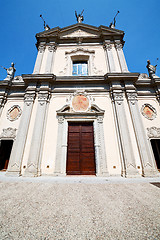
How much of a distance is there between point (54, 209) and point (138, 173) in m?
4.83

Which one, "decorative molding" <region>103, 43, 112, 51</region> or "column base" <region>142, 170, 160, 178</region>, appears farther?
"decorative molding" <region>103, 43, 112, 51</region>

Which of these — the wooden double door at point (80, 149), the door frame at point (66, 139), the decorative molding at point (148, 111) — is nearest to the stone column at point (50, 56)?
the door frame at point (66, 139)

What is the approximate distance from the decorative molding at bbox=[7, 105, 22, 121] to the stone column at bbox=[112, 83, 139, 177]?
23.0 ft

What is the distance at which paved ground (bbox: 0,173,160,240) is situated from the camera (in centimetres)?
157

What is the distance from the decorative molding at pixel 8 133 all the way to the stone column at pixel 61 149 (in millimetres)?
3187

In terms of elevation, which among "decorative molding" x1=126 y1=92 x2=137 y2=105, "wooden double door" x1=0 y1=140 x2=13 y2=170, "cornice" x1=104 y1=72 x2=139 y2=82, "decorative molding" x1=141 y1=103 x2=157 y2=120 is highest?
"cornice" x1=104 y1=72 x2=139 y2=82

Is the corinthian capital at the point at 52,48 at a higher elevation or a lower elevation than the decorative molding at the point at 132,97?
higher

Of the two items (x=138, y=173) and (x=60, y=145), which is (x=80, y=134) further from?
(x=138, y=173)

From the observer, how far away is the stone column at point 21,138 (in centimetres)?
548

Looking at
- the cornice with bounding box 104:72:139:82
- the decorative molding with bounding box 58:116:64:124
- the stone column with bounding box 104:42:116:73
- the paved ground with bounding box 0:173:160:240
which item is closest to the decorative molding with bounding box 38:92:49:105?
the decorative molding with bounding box 58:116:64:124

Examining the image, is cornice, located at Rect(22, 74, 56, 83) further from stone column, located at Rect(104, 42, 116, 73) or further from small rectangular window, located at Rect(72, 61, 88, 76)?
stone column, located at Rect(104, 42, 116, 73)

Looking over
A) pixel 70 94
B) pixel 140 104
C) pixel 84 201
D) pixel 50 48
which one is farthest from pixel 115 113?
pixel 50 48

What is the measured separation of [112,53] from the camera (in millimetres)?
8977

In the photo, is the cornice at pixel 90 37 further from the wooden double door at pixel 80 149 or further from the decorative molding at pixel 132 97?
the wooden double door at pixel 80 149
